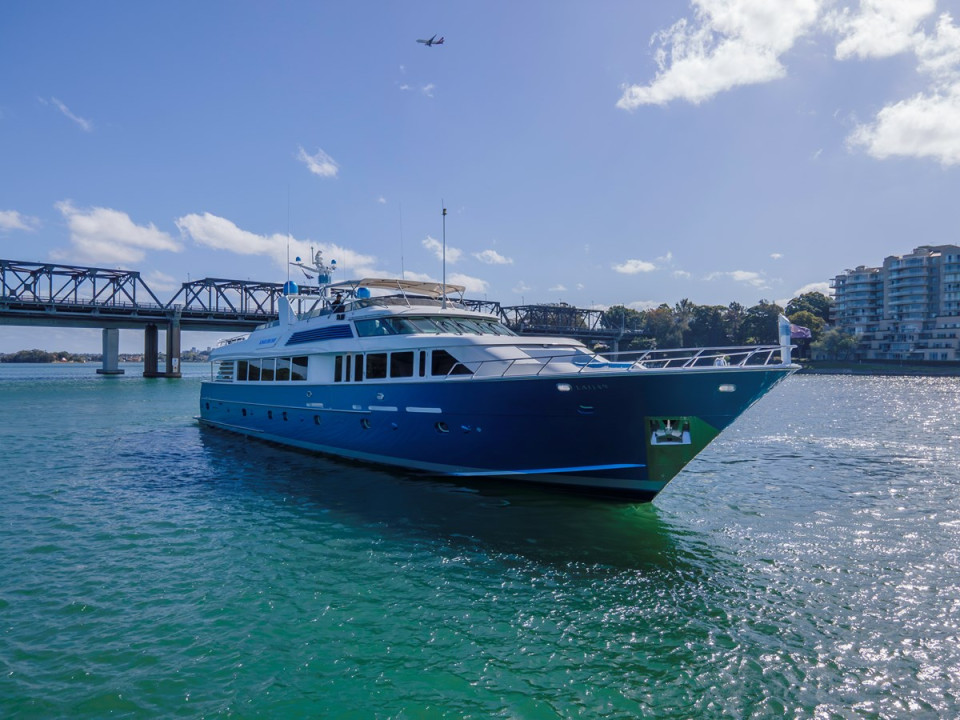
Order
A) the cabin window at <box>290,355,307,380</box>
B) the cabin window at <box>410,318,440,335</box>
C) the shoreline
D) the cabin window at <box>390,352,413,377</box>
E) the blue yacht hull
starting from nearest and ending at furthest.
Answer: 1. the blue yacht hull
2. the cabin window at <box>390,352,413,377</box>
3. the cabin window at <box>410,318,440,335</box>
4. the cabin window at <box>290,355,307,380</box>
5. the shoreline

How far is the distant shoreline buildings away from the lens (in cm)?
11656

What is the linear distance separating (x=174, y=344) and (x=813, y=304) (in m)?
150

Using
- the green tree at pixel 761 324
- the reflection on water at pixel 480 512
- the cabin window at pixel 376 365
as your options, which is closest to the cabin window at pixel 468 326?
the cabin window at pixel 376 365

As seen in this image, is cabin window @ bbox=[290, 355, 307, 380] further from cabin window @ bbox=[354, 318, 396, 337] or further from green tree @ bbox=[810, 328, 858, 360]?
green tree @ bbox=[810, 328, 858, 360]

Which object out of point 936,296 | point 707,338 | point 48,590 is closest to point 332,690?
point 48,590

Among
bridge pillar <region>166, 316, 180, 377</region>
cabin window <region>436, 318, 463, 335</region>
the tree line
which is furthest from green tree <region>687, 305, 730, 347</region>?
cabin window <region>436, 318, 463, 335</region>

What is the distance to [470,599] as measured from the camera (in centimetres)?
855

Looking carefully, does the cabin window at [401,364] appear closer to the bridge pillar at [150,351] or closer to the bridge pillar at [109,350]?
the bridge pillar at [150,351]

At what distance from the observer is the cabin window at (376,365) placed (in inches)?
664

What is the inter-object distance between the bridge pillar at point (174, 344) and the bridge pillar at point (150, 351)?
2457mm

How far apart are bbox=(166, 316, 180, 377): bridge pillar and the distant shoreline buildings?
14189 centimetres

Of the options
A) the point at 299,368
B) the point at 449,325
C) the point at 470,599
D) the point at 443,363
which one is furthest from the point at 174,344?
the point at 470,599

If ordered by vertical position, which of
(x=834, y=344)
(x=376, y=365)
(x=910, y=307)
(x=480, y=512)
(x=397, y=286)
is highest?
(x=910, y=307)

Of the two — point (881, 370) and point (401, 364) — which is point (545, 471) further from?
point (881, 370)
